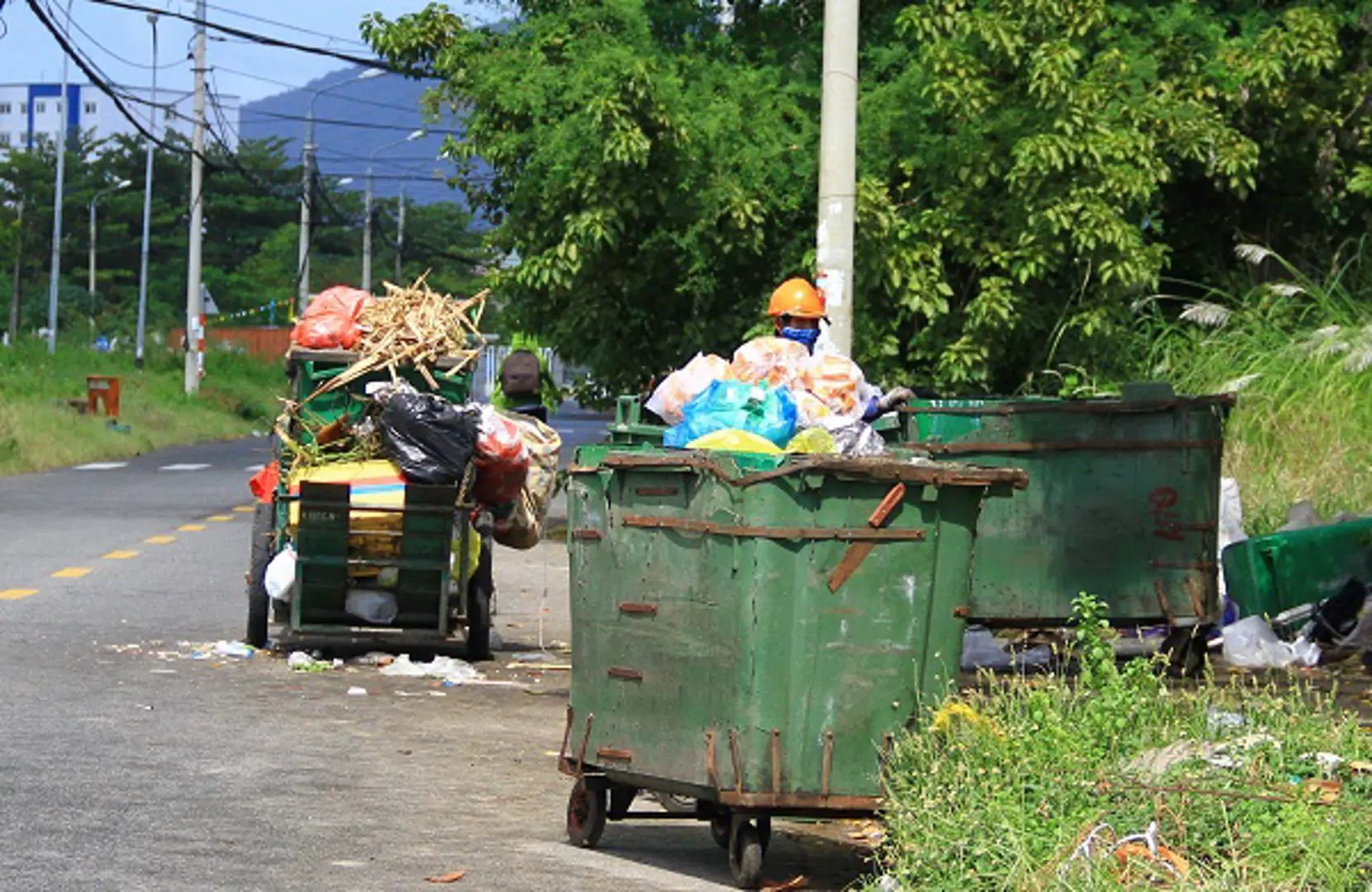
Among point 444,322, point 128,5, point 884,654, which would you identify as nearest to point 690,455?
point 884,654

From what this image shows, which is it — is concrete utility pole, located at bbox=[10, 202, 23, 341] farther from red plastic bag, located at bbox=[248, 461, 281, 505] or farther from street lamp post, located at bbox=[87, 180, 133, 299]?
red plastic bag, located at bbox=[248, 461, 281, 505]

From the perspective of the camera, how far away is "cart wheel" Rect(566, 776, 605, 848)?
7785 mm

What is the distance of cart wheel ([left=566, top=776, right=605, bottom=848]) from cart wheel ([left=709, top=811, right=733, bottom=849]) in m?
0.36

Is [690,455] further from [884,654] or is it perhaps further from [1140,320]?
[1140,320]

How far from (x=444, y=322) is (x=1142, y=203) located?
22.9ft

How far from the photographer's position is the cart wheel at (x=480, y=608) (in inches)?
500

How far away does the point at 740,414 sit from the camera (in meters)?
8.19

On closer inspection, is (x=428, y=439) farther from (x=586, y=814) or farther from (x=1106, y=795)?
(x=1106, y=795)

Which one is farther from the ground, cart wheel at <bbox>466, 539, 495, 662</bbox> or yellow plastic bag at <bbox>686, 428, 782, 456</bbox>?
yellow plastic bag at <bbox>686, 428, 782, 456</bbox>

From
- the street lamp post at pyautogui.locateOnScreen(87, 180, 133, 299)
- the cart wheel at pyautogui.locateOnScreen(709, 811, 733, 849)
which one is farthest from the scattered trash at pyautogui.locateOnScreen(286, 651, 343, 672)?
the street lamp post at pyautogui.locateOnScreen(87, 180, 133, 299)

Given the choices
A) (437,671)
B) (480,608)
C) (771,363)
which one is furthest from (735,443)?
(480,608)

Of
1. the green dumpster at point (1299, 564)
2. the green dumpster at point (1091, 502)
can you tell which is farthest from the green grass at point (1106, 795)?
the green dumpster at point (1299, 564)

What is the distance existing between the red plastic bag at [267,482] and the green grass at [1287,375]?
6.38m

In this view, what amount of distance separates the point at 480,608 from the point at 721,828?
5099 mm
